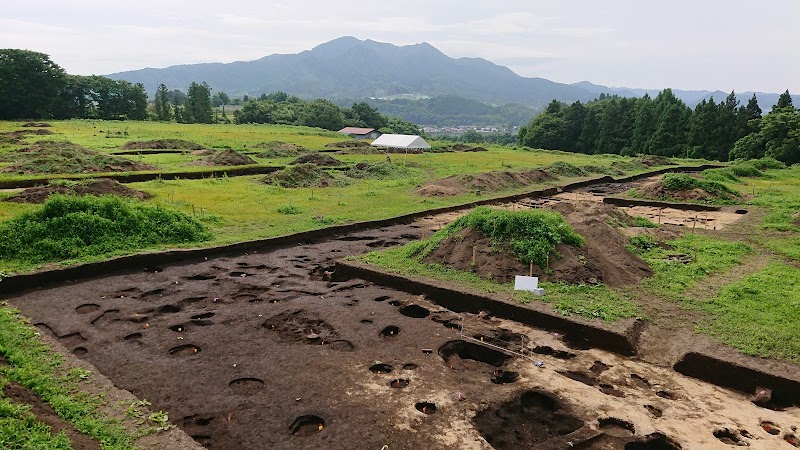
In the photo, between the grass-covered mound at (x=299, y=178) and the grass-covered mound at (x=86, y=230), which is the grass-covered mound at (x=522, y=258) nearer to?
the grass-covered mound at (x=86, y=230)

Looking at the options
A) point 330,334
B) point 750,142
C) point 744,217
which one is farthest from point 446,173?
point 750,142

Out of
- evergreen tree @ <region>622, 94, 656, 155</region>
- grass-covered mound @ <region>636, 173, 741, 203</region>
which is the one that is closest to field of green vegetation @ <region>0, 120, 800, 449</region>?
grass-covered mound @ <region>636, 173, 741, 203</region>

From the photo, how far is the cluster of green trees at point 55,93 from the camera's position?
2407 inches

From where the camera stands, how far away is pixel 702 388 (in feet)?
26.2

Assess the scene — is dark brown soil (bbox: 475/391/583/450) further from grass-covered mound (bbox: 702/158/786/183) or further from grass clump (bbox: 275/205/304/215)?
grass-covered mound (bbox: 702/158/786/183)

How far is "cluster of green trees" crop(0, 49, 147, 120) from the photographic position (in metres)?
61.1

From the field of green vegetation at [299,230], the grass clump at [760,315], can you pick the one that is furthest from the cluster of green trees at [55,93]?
the grass clump at [760,315]

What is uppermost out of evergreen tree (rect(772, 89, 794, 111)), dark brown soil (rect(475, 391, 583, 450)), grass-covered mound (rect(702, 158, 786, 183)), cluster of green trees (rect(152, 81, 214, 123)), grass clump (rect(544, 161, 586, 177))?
evergreen tree (rect(772, 89, 794, 111))

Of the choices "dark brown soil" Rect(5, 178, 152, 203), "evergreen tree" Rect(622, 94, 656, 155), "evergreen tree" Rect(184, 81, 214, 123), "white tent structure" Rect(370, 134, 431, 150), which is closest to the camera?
"dark brown soil" Rect(5, 178, 152, 203)

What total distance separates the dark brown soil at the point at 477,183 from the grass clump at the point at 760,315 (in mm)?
15488

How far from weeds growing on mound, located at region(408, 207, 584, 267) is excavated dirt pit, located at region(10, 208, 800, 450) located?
8.49 feet

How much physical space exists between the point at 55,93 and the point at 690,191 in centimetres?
7423

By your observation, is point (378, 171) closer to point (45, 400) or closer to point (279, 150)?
point (279, 150)

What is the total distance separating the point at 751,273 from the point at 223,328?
41.9ft
